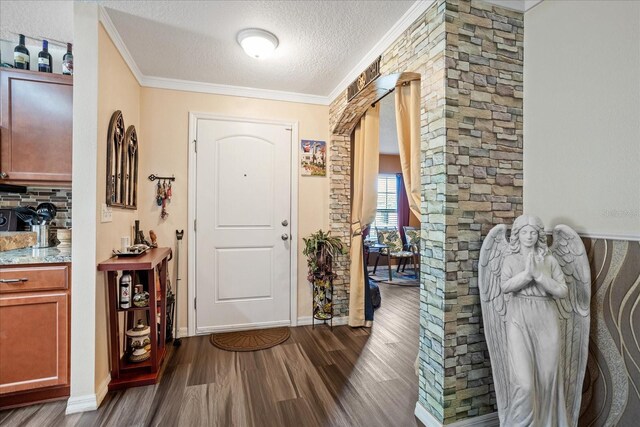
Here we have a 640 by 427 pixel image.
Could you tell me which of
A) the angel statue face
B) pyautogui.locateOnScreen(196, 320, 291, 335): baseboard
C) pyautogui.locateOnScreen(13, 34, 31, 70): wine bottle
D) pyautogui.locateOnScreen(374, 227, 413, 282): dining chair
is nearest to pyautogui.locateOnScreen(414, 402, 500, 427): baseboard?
the angel statue face

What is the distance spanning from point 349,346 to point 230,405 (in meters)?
1.17

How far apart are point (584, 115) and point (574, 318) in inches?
39.1

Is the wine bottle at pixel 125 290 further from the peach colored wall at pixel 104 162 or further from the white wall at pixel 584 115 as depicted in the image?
the white wall at pixel 584 115

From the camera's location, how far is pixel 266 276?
10.2 feet

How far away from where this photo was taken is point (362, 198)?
3.10m

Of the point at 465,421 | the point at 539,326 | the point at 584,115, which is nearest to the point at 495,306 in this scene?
the point at 539,326

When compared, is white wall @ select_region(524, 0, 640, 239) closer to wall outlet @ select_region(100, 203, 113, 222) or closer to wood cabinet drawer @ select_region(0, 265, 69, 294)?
wall outlet @ select_region(100, 203, 113, 222)

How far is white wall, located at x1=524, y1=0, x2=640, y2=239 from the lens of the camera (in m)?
1.33

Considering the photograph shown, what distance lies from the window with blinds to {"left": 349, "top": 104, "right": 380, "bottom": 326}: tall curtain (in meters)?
3.63

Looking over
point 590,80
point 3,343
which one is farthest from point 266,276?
point 590,80

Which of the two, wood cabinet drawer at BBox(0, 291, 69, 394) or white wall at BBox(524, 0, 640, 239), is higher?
white wall at BBox(524, 0, 640, 239)

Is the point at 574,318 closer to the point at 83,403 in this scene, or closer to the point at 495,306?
the point at 495,306

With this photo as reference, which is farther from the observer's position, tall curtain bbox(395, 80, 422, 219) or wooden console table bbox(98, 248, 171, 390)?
tall curtain bbox(395, 80, 422, 219)

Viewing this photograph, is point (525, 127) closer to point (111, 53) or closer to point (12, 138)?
point (111, 53)
